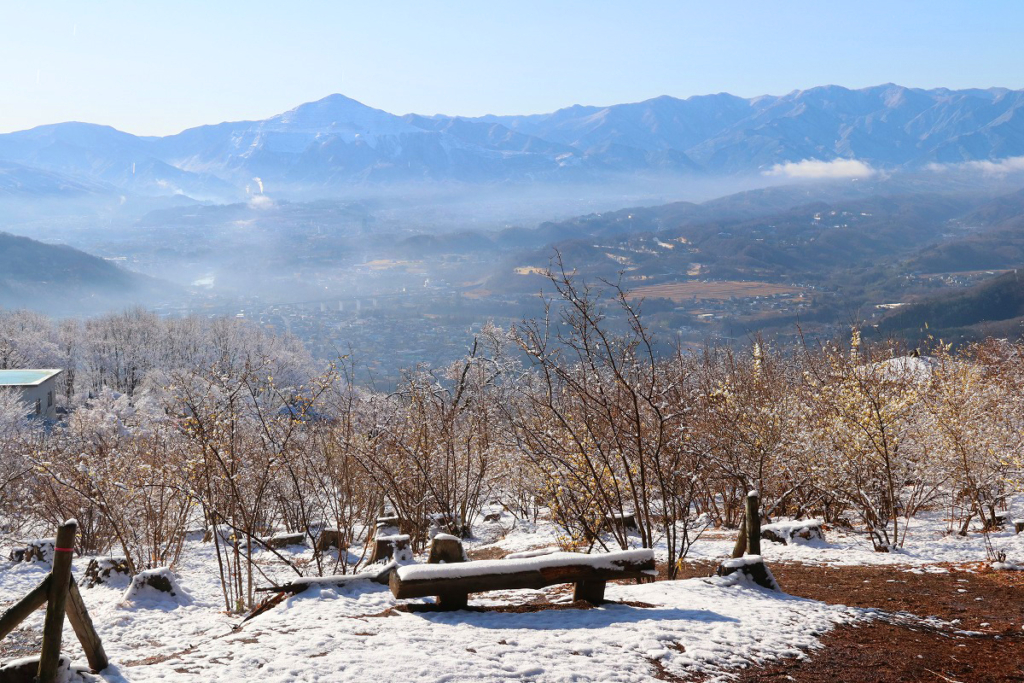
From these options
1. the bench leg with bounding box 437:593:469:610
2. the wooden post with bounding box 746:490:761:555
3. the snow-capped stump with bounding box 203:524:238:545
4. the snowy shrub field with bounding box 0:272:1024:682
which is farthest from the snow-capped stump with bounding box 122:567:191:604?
the wooden post with bounding box 746:490:761:555

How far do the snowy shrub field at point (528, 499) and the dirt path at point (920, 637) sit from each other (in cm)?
36

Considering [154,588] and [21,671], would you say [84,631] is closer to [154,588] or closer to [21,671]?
[21,671]

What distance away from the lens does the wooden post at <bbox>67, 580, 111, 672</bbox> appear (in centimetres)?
596

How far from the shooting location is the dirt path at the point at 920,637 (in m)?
6.26

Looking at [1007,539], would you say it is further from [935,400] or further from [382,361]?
[382,361]

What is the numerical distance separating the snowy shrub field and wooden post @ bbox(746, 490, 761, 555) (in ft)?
3.48

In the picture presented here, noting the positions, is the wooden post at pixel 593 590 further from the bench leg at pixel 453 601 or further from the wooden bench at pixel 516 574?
the bench leg at pixel 453 601

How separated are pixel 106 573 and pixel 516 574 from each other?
8.94 metres

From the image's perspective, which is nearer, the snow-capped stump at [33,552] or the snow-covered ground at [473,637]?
the snow-covered ground at [473,637]

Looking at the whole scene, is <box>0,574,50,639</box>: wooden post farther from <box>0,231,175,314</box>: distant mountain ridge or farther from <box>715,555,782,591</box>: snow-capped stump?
<box>0,231,175,314</box>: distant mountain ridge

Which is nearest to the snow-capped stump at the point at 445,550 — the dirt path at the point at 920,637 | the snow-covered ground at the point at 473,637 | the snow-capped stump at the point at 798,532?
the snow-covered ground at the point at 473,637

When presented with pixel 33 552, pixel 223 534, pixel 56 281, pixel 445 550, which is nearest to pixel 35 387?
pixel 33 552

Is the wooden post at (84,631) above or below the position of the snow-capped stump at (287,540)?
above

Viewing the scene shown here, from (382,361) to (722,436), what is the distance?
104929mm
